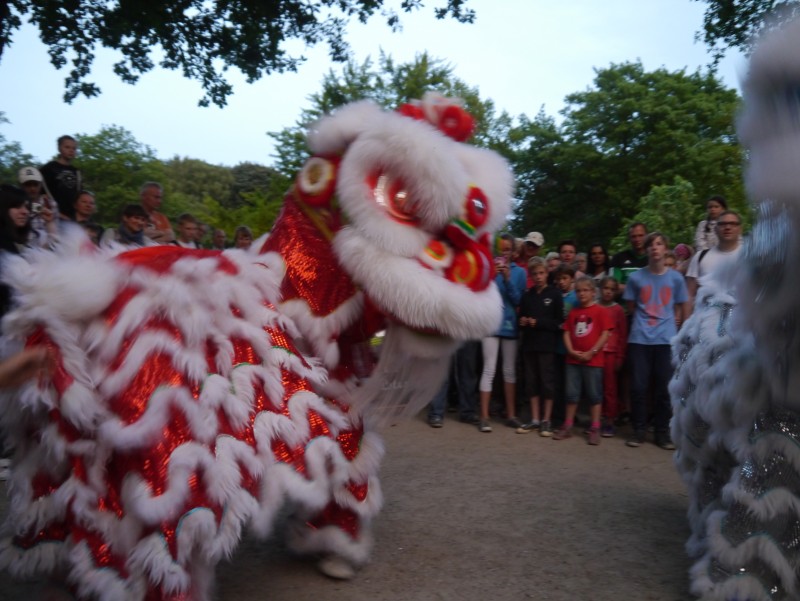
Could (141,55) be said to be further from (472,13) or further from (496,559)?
(496,559)

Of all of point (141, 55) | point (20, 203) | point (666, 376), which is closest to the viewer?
Result: point (20, 203)

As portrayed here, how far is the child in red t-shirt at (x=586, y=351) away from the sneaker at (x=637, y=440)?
26cm

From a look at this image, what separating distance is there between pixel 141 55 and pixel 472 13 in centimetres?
471

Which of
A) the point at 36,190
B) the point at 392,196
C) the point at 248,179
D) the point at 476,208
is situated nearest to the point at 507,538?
the point at 476,208

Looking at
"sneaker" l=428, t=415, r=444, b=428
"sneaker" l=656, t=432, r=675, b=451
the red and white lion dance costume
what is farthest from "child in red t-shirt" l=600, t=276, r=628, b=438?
the red and white lion dance costume

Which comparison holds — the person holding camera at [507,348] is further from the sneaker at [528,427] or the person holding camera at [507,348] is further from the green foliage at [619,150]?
the green foliage at [619,150]

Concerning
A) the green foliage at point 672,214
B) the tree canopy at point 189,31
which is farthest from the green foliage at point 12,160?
the green foliage at point 672,214

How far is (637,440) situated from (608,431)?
323mm

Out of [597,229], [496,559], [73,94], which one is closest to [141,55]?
[73,94]

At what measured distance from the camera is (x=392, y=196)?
2.69 m

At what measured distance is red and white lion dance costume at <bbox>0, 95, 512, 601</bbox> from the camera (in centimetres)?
205

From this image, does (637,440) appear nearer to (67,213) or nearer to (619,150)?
(67,213)

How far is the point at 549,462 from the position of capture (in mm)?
5359

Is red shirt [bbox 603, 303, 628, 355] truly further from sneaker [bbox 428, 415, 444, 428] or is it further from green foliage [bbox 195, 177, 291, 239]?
green foliage [bbox 195, 177, 291, 239]
